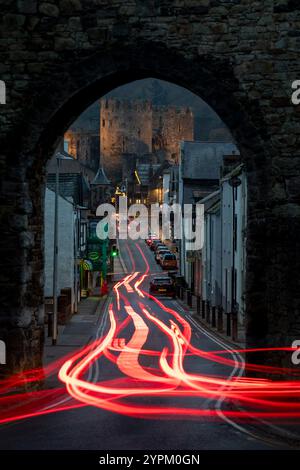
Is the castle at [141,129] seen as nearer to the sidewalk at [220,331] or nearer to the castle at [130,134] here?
the castle at [130,134]

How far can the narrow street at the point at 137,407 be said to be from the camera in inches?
478

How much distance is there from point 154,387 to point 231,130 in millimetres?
6388

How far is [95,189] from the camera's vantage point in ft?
306

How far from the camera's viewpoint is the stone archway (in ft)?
51.7

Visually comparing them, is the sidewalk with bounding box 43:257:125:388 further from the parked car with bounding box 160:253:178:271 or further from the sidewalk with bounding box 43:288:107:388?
the parked car with bounding box 160:253:178:271

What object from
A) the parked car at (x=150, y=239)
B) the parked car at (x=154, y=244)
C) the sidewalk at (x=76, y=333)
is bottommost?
the sidewalk at (x=76, y=333)

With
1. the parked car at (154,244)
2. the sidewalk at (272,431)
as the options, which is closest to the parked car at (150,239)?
the parked car at (154,244)

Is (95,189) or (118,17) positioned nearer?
(118,17)

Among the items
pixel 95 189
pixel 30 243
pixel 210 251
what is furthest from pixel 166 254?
pixel 30 243

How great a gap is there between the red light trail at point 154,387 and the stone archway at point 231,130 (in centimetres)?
94

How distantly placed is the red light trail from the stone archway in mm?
943

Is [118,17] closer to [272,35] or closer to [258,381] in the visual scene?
[272,35]

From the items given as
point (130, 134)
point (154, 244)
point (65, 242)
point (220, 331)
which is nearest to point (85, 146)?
point (130, 134)

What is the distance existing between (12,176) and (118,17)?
13.5 ft
